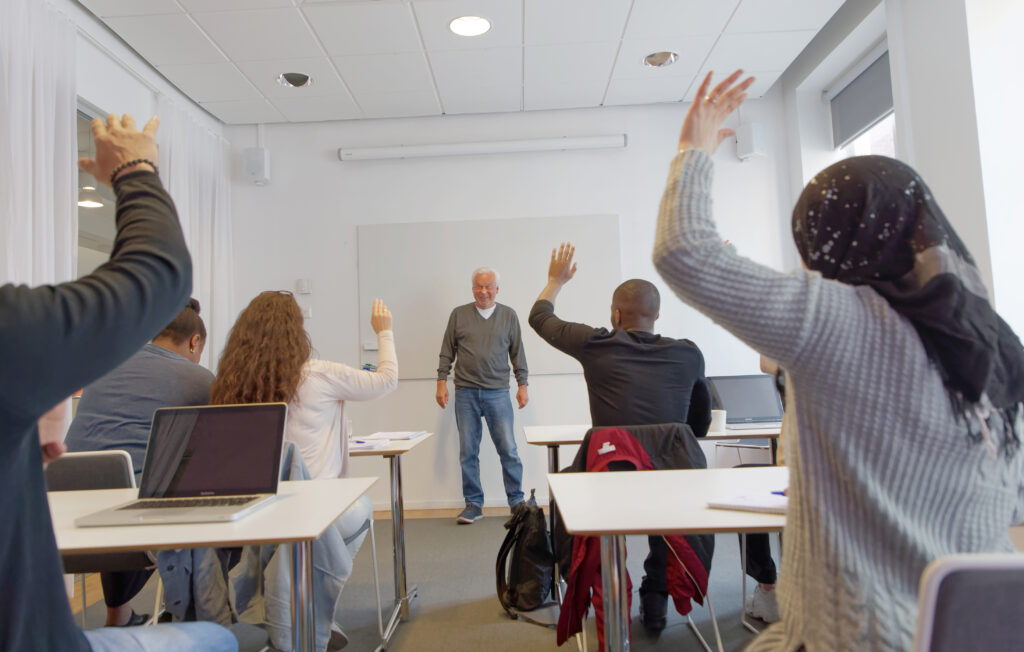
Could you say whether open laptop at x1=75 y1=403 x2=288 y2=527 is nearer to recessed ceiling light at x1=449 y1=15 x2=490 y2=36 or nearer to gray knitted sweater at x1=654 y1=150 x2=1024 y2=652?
gray knitted sweater at x1=654 y1=150 x2=1024 y2=652

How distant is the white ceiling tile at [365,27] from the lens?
345cm

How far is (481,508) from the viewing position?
4520 mm

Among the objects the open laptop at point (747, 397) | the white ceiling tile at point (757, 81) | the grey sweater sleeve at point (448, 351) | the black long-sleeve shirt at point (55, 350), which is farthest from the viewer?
the grey sweater sleeve at point (448, 351)

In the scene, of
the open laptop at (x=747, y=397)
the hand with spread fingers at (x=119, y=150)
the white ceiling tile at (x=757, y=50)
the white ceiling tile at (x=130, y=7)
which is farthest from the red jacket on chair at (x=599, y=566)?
the white ceiling tile at (x=130, y=7)

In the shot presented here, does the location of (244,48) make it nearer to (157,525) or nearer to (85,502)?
(85,502)

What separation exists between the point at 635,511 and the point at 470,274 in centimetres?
374

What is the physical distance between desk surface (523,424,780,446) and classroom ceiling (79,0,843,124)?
2.23 meters

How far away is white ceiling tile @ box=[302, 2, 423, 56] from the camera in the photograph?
11.3ft

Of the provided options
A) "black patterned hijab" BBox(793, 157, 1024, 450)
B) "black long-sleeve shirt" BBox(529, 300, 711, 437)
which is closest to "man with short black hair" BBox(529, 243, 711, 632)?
"black long-sleeve shirt" BBox(529, 300, 711, 437)

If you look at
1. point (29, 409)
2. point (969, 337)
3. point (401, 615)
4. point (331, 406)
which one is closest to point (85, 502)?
point (331, 406)

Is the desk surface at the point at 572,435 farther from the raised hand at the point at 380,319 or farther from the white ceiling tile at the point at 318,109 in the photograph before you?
the white ceiling tile at the point at 318,109

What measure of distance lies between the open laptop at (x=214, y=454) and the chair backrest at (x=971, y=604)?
1.28 meters

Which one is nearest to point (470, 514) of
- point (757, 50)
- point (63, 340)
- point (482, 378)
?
point (482, 378)

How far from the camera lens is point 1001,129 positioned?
2.83m
